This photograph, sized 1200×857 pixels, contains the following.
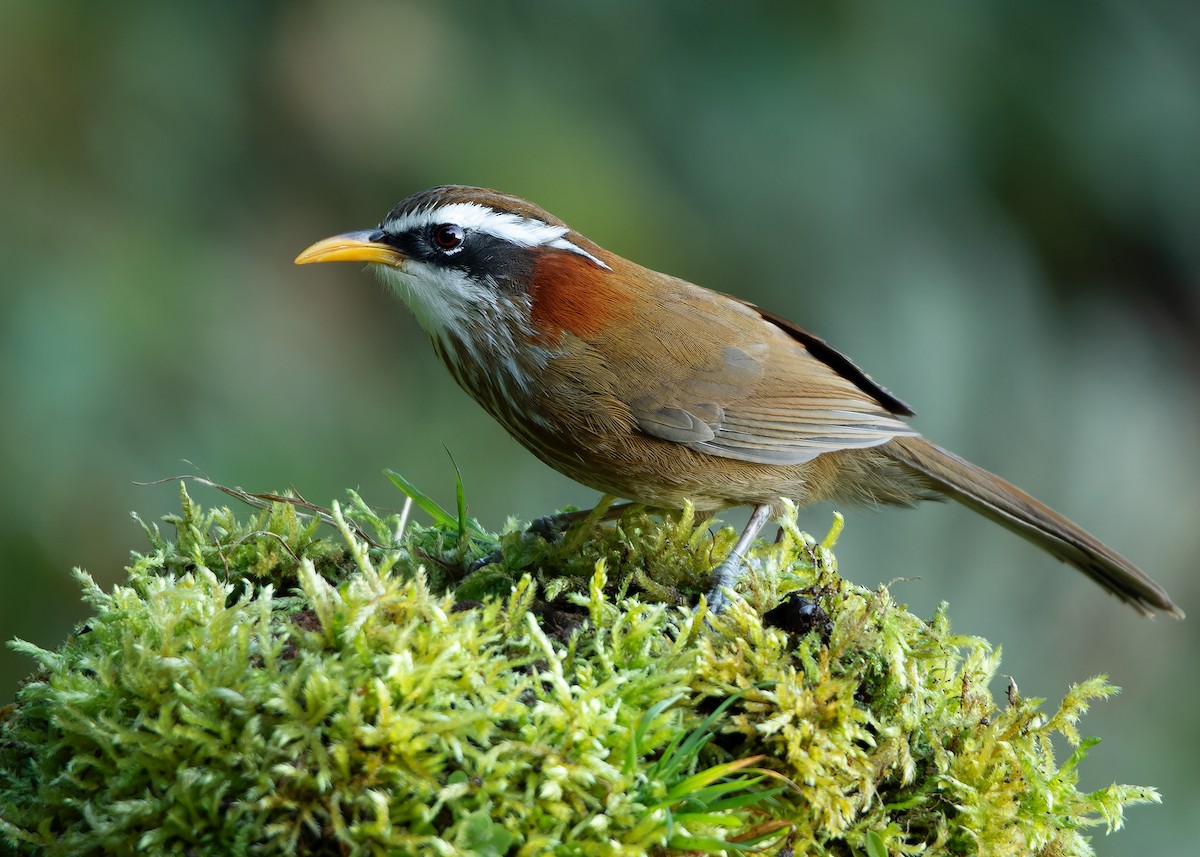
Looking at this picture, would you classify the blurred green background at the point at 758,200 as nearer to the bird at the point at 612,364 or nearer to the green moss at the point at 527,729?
the bird at the point at 612,364

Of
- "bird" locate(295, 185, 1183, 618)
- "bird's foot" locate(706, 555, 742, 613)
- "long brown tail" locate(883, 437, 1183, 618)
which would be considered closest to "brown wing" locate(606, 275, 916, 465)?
"bird" locate(295, 185, 1183, 618)

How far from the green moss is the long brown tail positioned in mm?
1204

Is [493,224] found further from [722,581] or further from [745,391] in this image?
[722,581]

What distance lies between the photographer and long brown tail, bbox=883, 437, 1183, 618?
14.1ft

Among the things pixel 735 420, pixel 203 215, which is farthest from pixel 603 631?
pixel 203 215

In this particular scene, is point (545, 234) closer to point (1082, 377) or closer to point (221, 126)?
point (221, 126)

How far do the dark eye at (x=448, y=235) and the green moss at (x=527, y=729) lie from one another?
4.07 feet

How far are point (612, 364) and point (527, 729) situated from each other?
1.73m

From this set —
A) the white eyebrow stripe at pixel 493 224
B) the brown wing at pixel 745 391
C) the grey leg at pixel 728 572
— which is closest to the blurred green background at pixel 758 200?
the brown wing at pixel 745 391

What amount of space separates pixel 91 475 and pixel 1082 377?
5.41m

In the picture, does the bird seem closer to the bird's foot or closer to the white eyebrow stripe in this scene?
the white eyebrow stripe

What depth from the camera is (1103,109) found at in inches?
248

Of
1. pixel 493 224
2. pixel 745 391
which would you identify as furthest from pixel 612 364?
pixel 493 224

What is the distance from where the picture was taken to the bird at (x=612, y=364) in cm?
373
